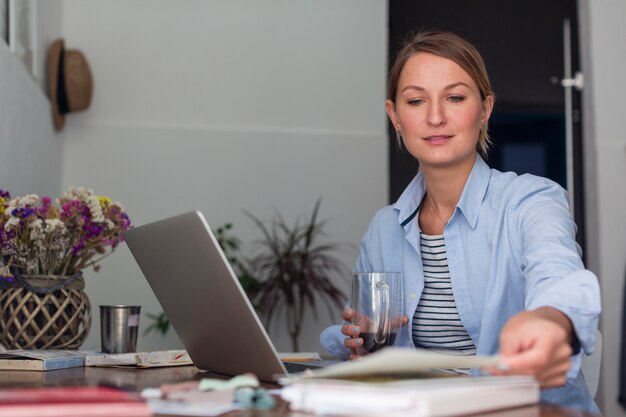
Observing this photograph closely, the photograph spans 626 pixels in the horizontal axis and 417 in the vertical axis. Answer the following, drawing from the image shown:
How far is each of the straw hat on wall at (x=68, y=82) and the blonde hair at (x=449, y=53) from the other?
8.70ft

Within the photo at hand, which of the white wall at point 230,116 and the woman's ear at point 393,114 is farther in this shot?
the white wall at point 230,116

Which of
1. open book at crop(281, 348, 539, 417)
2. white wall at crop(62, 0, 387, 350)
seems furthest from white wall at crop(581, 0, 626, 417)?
open book at crop(281, 348, 539, 417)

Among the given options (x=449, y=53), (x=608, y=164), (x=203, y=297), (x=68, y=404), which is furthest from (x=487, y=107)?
(x=608, y=164)

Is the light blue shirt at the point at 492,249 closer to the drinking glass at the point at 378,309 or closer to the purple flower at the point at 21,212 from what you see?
the drinking glass at the point at 378,309

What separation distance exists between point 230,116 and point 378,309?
147 inches

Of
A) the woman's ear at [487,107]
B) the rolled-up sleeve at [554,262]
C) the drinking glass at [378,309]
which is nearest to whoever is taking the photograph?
the rolled-up sleeve at [554,262]

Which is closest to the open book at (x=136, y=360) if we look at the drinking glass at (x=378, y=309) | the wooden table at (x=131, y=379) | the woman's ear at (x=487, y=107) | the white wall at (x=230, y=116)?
the wooden table at (x=131, y=379)

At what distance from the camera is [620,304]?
4.52m

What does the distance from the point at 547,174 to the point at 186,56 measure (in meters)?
2.69

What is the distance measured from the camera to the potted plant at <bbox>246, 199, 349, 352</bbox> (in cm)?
465

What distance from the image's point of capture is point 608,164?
15.2 ft

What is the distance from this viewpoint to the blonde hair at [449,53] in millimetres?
1998

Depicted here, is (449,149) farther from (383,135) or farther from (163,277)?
(383,135)

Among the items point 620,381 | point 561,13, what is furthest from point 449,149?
point 561,13
